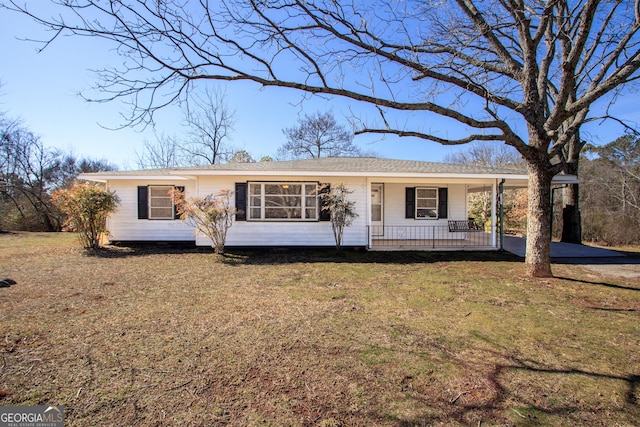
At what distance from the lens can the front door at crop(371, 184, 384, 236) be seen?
12.2 meters

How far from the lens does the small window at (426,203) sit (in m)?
12.1

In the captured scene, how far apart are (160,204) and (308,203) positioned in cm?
584

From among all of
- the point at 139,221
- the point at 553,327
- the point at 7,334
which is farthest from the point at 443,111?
the point at 139,221

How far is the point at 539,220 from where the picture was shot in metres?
6.37

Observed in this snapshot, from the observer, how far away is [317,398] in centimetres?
242

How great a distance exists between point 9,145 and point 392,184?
89.7 feet

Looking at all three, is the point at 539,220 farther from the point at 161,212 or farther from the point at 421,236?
the point at 161,212

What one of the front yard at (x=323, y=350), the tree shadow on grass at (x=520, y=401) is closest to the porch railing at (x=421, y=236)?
the front yard at (x=323, y=350)

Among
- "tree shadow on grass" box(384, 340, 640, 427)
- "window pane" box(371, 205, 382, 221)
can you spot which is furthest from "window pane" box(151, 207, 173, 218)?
"tree shadow on grass" box(384, 340, 640, 427)

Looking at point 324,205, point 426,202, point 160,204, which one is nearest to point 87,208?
point 160,204

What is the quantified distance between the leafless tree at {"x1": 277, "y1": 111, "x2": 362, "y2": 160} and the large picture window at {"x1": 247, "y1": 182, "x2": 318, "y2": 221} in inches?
652

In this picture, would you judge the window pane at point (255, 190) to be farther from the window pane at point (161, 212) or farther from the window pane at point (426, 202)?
the window pane at point (426, 202)

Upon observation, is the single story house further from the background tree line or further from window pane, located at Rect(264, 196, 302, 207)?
the background tree line

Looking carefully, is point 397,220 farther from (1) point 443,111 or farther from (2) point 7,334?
(2) point 7,334
